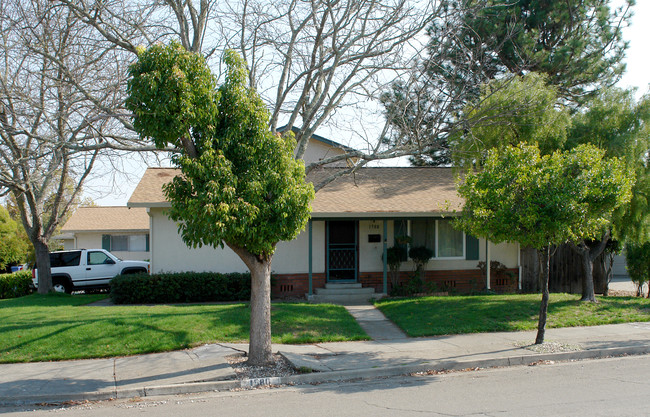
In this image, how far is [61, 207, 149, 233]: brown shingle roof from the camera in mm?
27719

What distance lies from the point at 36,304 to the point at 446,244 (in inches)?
507

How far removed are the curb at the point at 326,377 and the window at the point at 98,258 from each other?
1326 cm

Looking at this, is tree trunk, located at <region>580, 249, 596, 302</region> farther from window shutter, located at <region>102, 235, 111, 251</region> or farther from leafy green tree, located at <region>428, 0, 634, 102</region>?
window shutter, located at <region>102, 235, 111, 251</region>

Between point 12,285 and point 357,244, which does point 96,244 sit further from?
point 357,244

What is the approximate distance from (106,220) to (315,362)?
74.9 ft

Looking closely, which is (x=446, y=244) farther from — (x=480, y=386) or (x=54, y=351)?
(x=54, y=351)

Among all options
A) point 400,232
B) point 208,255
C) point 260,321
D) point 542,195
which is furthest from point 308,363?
point 400,232

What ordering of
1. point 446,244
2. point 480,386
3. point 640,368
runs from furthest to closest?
point 446,244
point 640,368
point 480,386

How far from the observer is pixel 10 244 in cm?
3064

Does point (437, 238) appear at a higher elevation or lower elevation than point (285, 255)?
higher

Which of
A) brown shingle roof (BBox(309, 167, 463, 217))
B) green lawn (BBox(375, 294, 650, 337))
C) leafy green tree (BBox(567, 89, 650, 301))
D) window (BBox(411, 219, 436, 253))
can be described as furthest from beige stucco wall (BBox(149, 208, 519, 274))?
leafy green tree (BBox(567, 89, 650, 301))

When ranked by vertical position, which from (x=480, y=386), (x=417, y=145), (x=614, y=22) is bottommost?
(x=480, y=386)

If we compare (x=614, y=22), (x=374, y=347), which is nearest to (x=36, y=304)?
(x=374, y=347)

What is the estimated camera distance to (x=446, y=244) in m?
18.5
